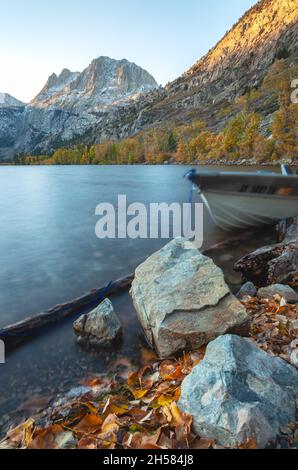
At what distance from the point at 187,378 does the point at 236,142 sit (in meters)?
98.7

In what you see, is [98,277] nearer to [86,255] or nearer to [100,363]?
[86,255]

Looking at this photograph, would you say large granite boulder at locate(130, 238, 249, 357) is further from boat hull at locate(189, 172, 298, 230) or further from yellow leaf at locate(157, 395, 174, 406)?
boat hull at locate(189, 172, 298, 230)

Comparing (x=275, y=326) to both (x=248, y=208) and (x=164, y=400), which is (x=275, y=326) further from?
(x=248, y=208)

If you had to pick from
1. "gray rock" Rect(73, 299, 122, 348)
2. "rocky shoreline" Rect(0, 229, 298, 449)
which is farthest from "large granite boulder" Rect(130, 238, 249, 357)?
"gray rock" Rect(73, 299, 122, 348)

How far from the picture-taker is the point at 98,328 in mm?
6281

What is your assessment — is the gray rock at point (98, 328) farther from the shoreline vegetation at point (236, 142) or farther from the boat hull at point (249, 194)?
the shoreline vegetation at point (236, 142)

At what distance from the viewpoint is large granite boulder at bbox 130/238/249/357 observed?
529 centimetres

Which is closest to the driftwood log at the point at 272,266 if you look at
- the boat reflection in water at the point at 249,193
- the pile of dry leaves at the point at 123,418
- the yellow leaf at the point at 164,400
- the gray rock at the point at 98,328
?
the boat reflection in water at the point at 249,193

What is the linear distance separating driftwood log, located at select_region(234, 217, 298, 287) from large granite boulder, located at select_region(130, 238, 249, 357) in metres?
2.93

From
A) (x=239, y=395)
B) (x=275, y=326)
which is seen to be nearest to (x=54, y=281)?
(x=275, y=326)

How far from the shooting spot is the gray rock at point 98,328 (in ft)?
20.5

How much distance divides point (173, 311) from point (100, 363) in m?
1.79

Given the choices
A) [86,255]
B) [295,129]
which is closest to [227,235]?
[86,255]

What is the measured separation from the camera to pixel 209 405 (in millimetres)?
3205
